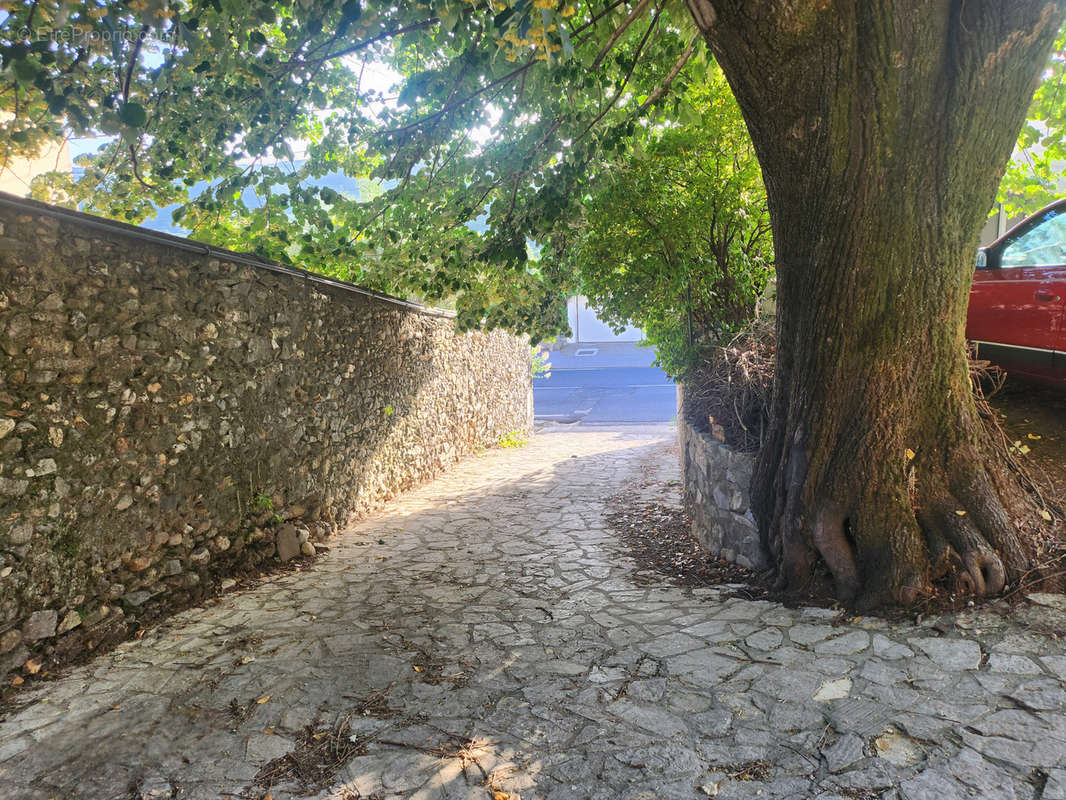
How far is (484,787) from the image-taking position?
2.69 m

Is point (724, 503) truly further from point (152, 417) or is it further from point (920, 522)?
point (152, 417)

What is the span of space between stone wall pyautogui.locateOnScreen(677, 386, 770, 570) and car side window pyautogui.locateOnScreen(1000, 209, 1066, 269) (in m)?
2.80

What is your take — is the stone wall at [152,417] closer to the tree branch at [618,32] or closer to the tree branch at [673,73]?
the tree branch at [618,32]

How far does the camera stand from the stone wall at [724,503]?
5.23m

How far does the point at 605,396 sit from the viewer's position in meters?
26.0

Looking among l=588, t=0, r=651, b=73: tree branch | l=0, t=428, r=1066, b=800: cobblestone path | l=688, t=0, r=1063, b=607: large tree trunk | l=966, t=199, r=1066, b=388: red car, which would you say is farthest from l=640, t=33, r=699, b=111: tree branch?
l=0, t=428, r=1066, b=800: cobblestone path

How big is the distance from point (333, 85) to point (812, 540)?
20.4 ft

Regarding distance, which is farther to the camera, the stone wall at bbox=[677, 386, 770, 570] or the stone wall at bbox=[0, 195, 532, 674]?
the stone wall at bbox=[677, 386, 770, 570]

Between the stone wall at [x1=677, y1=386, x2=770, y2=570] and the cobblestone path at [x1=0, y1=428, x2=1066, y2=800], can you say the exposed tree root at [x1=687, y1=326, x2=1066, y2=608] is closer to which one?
the cobblestone path at [x1=0, y1=428, x2=1066, y2=800]

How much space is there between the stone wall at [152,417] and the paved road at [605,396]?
12.9m

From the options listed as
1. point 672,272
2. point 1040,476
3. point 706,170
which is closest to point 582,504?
point 672,272

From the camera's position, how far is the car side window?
5457 mm

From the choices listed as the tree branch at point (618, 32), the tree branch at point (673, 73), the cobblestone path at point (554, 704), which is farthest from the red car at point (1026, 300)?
the tree branch at point (618, 32)

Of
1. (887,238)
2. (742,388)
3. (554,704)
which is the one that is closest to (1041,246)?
(742,388)
